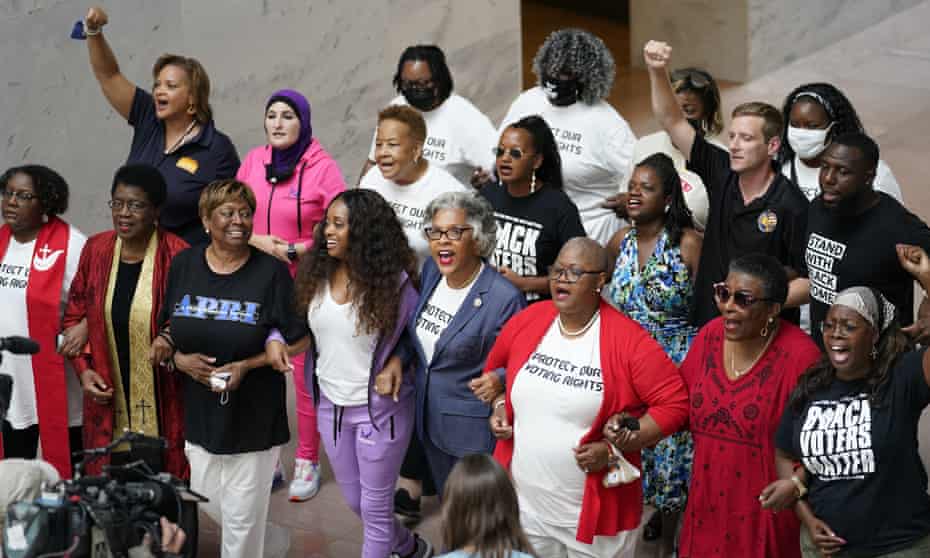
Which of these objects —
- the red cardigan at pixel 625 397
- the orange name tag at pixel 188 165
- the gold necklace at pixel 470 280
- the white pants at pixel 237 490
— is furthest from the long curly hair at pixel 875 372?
→ the orange name tag at pixel 188 165

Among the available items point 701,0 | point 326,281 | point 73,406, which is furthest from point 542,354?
point 701,0

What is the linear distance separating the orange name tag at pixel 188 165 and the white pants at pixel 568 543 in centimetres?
273

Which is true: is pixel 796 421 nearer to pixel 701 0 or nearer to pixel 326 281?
pixel 326 281

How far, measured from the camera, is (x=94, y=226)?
10.1m

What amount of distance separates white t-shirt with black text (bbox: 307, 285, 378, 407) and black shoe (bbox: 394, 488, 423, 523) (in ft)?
3.67

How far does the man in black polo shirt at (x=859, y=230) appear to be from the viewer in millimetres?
6469

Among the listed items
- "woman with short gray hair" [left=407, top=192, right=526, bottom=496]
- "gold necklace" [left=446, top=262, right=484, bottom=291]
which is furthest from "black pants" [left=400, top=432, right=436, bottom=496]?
"gold necklace" [left=446, top=262, right=484, bottom=291]

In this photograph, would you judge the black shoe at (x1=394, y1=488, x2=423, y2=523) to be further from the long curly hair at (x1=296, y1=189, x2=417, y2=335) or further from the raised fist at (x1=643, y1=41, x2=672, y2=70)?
the raised fist at (x1=643, y1=41, x2=672, y2=70)

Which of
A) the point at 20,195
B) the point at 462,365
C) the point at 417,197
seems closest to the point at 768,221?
the point at 462,365

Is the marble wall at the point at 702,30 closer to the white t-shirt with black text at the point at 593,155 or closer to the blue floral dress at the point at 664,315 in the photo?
the white t-shirt with black text at the point at 593,155

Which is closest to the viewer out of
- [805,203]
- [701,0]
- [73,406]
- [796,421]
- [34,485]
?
[34,485]

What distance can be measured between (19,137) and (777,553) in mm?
5472

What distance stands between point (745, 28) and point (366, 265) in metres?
7.90

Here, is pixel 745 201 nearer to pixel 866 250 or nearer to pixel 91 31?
pixel 866 250
